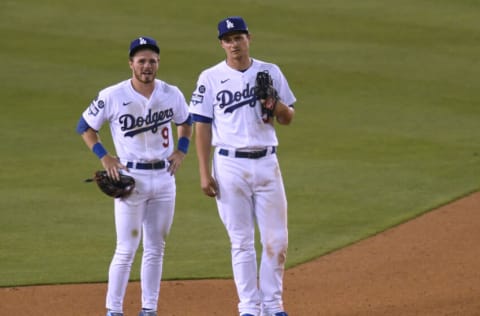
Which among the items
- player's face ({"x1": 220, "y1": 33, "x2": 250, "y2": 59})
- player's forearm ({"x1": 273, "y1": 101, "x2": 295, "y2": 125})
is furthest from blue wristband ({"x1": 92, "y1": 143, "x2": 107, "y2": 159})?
player's forearm ({"x1": 273, "y1": 101, "x2": 295, "y2": 125})

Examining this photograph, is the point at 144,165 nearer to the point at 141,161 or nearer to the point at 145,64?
the point at 141,161

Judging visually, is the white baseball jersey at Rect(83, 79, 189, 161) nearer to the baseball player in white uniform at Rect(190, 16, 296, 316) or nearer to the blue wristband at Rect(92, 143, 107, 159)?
the blue wristband at Rect(92, 143, 107, 159)

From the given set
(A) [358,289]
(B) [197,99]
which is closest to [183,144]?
(B) [197,99]

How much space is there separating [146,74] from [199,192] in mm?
4368

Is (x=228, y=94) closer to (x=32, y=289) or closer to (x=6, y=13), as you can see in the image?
(x=32, y=289)

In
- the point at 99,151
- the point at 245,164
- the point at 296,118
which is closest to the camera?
the point at 245,164

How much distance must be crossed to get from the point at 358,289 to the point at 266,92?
224 cm

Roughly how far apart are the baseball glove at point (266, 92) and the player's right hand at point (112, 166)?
1143 mm

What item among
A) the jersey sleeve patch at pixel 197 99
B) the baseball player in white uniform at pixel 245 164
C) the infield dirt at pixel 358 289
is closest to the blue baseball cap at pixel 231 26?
the baseball player in white uniform at pixel 245 164

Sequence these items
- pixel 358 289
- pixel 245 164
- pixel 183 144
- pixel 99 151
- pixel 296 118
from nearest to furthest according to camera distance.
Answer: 1. pixel 245 164
2. pixel 99 151
3. pixel 183 144
4. pixel 358 289
5. pixel 296 118

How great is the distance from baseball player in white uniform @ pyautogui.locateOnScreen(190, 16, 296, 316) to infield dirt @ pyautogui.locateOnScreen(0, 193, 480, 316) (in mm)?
854

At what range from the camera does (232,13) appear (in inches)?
781

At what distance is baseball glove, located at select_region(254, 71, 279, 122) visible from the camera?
22.5ft

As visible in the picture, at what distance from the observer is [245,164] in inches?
274
